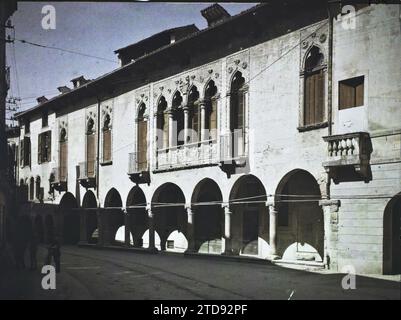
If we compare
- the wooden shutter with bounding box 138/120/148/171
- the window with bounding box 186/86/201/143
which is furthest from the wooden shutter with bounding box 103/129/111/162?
the window with bounding box 186/86/201/143

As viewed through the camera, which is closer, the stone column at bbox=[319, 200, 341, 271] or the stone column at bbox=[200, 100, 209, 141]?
the stone column at bbox=[319, 200, 341, 271]

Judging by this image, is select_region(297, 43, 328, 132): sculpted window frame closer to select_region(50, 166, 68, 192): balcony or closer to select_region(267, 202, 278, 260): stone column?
select_region(267, 202, 278, 260): stone column

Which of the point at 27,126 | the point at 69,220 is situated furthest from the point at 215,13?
the point at 27,126

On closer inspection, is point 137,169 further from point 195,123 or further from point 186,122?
point 195,123

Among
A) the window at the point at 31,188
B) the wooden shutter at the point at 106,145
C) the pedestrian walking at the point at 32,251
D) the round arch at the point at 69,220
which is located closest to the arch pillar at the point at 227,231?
the pedestrian walking at the point at 32,251

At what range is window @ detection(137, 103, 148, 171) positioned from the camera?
23.9 meters

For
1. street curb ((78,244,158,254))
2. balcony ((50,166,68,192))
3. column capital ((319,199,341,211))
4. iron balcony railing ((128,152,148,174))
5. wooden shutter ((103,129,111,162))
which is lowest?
street curb ((78,244,158,254))

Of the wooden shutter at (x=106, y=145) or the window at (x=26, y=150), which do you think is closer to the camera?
the wooden shutter at (x=106, y=145)

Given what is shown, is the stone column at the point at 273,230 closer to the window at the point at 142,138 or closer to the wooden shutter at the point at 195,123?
the wooden shutter at the point at 195,123

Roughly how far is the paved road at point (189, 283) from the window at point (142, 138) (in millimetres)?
6807

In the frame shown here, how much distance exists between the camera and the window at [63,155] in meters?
30.5

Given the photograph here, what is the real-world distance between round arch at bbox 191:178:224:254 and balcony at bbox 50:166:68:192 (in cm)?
1106
